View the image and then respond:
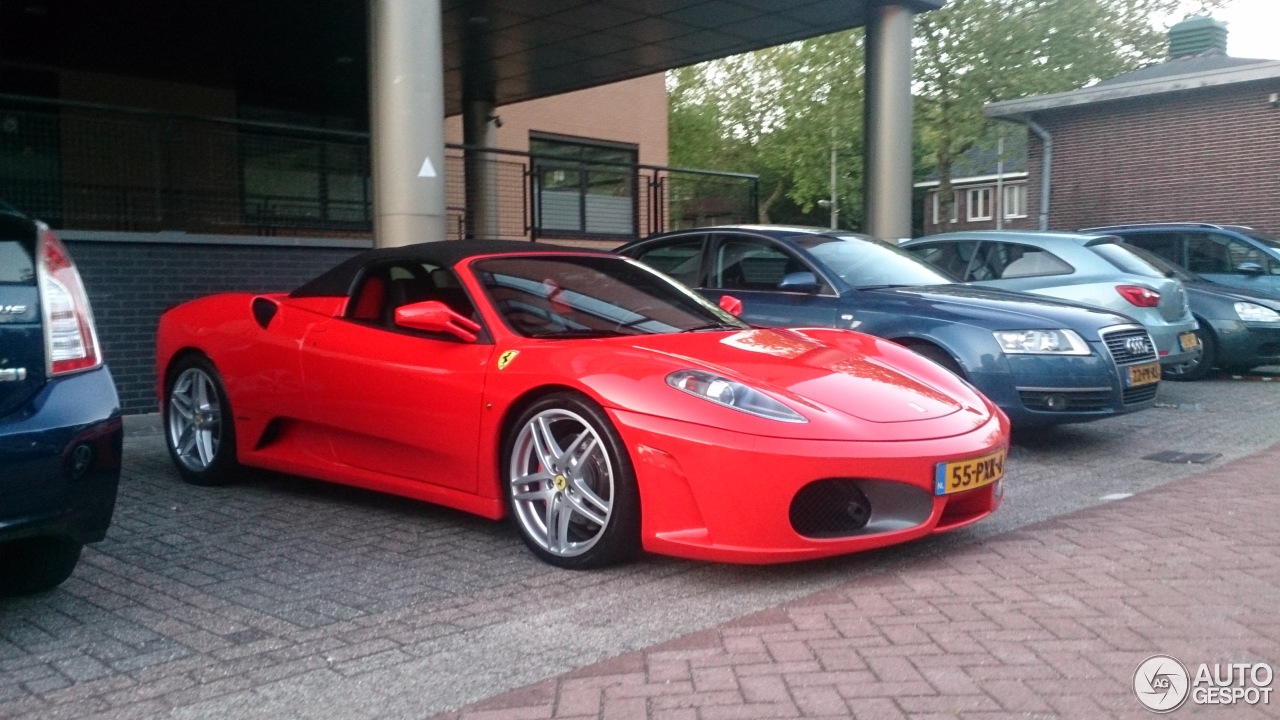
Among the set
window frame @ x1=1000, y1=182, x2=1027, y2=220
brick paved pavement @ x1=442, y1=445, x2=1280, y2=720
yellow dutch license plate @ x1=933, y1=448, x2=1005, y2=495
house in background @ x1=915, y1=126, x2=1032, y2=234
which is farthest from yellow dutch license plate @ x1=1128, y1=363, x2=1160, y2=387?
window frame @ x1=1000, y1=182, x2=1027, y2=220

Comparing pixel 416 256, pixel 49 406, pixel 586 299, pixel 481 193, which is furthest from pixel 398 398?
pixel 481 193

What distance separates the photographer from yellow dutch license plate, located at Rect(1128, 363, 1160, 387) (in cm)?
686

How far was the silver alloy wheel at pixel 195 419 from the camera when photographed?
6051 mm

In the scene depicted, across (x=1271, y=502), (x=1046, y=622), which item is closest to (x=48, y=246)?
(x=1046, y=622)

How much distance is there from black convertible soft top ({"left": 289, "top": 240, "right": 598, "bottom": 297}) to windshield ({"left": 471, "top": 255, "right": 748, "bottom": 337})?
112 mm

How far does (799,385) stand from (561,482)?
3.15 ft

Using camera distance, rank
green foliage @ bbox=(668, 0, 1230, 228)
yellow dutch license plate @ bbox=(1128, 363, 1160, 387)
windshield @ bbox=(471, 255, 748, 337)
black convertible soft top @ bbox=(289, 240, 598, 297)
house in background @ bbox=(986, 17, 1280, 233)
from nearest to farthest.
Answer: windshield @ bbox=(471, 255, 748, 337)
black convertible soft top @ bbox=(289, 240, 598, 297)
yellow dutch license plate @ bbox=(1128, 363, 1160, 387)
house in background @ bbox=(986, 17, 1280, 233)
green foliage @ bbox=(668, 0, 1230, 228)

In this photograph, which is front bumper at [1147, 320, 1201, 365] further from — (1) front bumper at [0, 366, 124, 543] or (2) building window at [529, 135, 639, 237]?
(1) front bumper at [0, 366, 124, 543]

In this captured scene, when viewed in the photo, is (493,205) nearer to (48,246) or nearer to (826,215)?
(48,246)

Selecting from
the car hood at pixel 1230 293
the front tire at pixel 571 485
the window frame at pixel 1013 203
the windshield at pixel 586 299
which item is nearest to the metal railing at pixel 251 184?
the windshield at pixel 586 299

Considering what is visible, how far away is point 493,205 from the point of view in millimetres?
12852

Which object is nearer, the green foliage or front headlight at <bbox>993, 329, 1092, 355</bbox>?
front headlight at <bbox>993, 329, 1092, 355</bbox>

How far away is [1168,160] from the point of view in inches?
821

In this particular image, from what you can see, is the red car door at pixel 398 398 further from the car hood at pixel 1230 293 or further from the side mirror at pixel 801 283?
the car hood at pixel 1230 293
